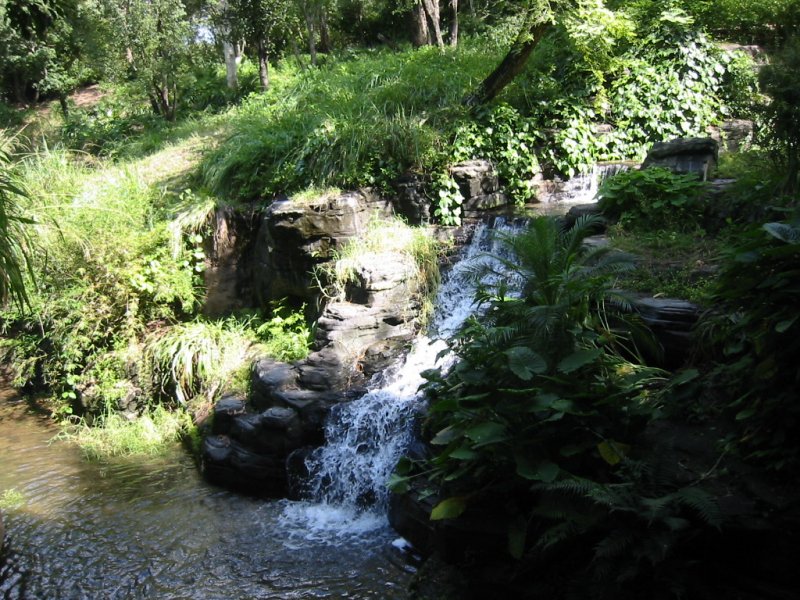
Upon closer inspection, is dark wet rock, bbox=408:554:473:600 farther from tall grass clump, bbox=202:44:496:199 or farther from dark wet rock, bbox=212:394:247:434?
tall grass clump, bbox=202:44:496:199

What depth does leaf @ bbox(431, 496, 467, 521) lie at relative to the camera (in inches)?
143

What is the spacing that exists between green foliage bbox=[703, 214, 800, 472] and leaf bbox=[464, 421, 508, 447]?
118 centimetres

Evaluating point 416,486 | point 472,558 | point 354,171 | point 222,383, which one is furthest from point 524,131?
point 472,558

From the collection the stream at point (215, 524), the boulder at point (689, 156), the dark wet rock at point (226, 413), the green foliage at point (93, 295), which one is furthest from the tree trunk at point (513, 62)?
the dark wet rock at point (226, 413)

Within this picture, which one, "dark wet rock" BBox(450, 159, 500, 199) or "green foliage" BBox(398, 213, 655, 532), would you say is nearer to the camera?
"green foliage" BBox(398, 213, 655, 532)

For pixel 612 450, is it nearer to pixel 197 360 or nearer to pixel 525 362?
pixel 525 362

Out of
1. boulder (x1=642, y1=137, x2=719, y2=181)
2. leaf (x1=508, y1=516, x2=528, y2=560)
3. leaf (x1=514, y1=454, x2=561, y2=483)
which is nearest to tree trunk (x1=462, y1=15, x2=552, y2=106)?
boulder (x1=642, y1=137, x2=719, y2=181)

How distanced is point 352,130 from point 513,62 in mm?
2444

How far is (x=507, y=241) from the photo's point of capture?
4.70 meters

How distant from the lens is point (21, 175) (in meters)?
8.52

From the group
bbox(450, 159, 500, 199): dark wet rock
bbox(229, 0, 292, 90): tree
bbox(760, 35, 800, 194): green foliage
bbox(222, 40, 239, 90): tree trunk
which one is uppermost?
bbox(229, 0, 292, 90): tree

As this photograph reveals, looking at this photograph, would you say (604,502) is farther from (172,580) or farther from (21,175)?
(21,175)

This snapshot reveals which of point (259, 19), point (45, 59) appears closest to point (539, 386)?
point (259, 19)

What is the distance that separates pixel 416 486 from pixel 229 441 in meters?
2.41
